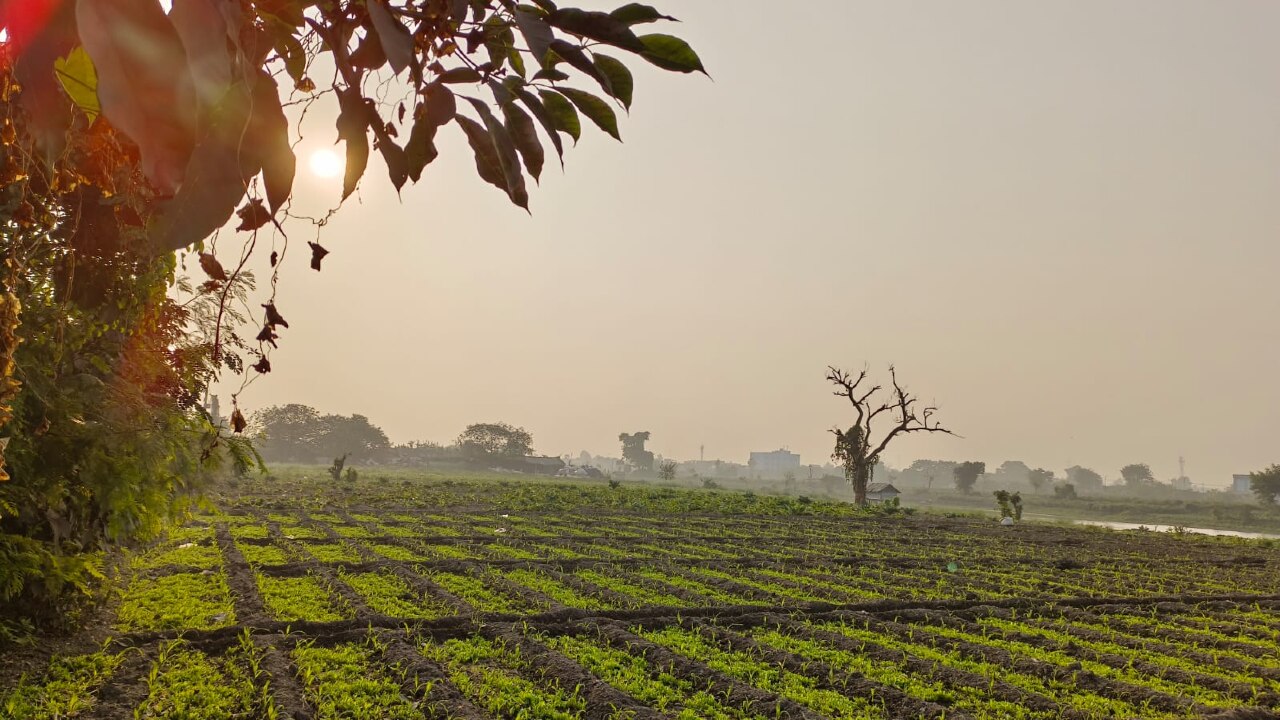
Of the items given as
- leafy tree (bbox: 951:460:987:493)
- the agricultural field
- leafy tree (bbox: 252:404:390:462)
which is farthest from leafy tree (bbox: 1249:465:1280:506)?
leafy tree (bbox: 252:404:390:462)

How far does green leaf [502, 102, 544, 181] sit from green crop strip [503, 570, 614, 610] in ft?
31.2

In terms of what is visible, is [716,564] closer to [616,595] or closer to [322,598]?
[616,595]

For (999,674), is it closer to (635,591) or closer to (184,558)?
(635,591)

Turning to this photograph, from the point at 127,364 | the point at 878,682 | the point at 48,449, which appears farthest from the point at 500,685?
the point at 127,364

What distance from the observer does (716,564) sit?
572 inches

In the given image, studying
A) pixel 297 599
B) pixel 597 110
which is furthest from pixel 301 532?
pixel 597 110

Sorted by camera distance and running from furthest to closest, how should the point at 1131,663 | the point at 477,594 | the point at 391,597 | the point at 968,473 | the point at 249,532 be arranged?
1. the point at 968,473
2. the point at 249,532
3. the point at 477,594
4. the point at 391,597
5. the point at 1131,663

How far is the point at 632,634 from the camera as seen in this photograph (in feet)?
27.8

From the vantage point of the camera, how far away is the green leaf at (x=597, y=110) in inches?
38.6

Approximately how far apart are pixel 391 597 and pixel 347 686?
3788mm

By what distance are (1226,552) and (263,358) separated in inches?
1080

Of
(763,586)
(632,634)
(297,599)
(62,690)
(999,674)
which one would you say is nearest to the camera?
(62,690)

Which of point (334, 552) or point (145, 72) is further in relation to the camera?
point (334, 552)

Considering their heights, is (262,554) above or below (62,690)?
below
